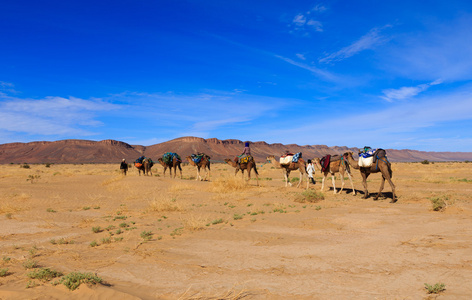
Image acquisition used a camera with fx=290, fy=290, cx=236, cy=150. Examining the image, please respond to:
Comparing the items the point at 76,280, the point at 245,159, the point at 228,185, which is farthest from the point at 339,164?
the point at 76,280

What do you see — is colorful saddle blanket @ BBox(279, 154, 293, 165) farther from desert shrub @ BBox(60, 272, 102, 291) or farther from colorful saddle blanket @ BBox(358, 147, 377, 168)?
desert shrub @ BBox(60, 272, 102, 291)

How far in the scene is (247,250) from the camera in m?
7.17

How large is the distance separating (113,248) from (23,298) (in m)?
3.18

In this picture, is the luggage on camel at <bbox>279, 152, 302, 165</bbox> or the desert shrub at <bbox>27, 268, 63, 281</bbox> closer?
the desert shrub at <bbox>27, 268, 63, 281</bbox>

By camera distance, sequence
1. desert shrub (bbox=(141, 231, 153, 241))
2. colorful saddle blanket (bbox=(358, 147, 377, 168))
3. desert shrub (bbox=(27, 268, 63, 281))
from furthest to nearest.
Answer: colorful saddle blanket (bbox=(358, 147, 377, 168)) < desert shrub (bbox=(141, 231, 153, 241)) < desert shrub (bbox=(27, 268, 63, 281))

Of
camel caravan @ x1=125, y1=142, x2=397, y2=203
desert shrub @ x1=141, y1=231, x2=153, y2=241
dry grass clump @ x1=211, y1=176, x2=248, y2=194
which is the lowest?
desert shrub @ x1=141, y1=231, x2=153, y2=241

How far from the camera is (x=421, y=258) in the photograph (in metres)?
6.07

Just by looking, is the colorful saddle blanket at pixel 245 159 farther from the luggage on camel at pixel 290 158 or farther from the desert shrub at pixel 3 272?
the desert shrub at pixel 3 272

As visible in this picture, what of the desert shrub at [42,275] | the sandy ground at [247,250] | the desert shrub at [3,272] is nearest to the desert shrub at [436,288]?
the sandy ground at [247,250]

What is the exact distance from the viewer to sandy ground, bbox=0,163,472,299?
4719 millimetres

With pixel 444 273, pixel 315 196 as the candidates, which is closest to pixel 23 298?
pixel 444 273

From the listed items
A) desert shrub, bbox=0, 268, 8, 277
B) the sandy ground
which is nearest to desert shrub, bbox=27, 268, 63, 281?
the sandy ground

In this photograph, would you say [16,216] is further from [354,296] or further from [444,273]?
[444,273]

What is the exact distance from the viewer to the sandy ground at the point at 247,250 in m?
4.72
